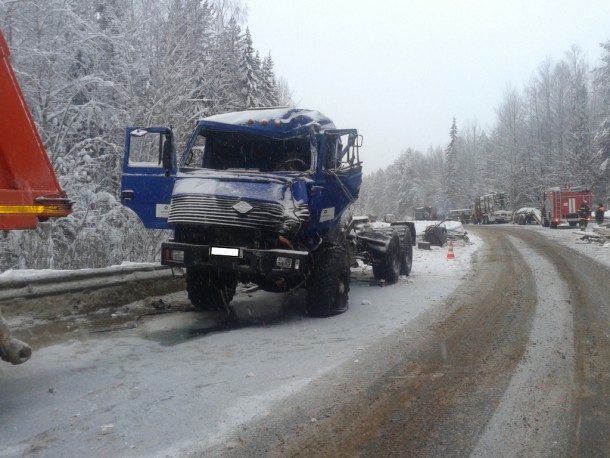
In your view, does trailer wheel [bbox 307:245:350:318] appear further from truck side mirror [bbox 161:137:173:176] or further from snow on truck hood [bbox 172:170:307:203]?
truck side mirror [bbox 161:137:173:176]

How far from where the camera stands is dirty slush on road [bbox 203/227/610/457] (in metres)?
3.18

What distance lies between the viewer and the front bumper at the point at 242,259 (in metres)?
6.03

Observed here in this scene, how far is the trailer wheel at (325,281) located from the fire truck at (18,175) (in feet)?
12.4

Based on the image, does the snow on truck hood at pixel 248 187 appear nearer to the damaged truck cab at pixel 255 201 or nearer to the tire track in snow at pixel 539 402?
the damaged truck cab at pixel 255 201

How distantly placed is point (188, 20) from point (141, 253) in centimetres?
841

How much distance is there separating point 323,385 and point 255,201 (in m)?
2.60

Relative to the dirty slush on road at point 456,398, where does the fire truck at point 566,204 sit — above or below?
above

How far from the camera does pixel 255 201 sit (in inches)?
240

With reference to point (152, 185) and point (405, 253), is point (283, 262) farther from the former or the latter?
point (405, 253)

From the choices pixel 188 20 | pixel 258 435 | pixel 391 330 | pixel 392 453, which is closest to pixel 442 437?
pixel 392 453

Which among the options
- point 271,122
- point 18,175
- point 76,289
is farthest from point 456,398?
point 76,289

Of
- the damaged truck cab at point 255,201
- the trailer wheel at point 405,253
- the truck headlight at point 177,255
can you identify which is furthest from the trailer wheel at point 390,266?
the truck headlight at point 177,255

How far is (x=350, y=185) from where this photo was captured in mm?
8258

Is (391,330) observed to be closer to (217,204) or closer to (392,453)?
(217,204)
